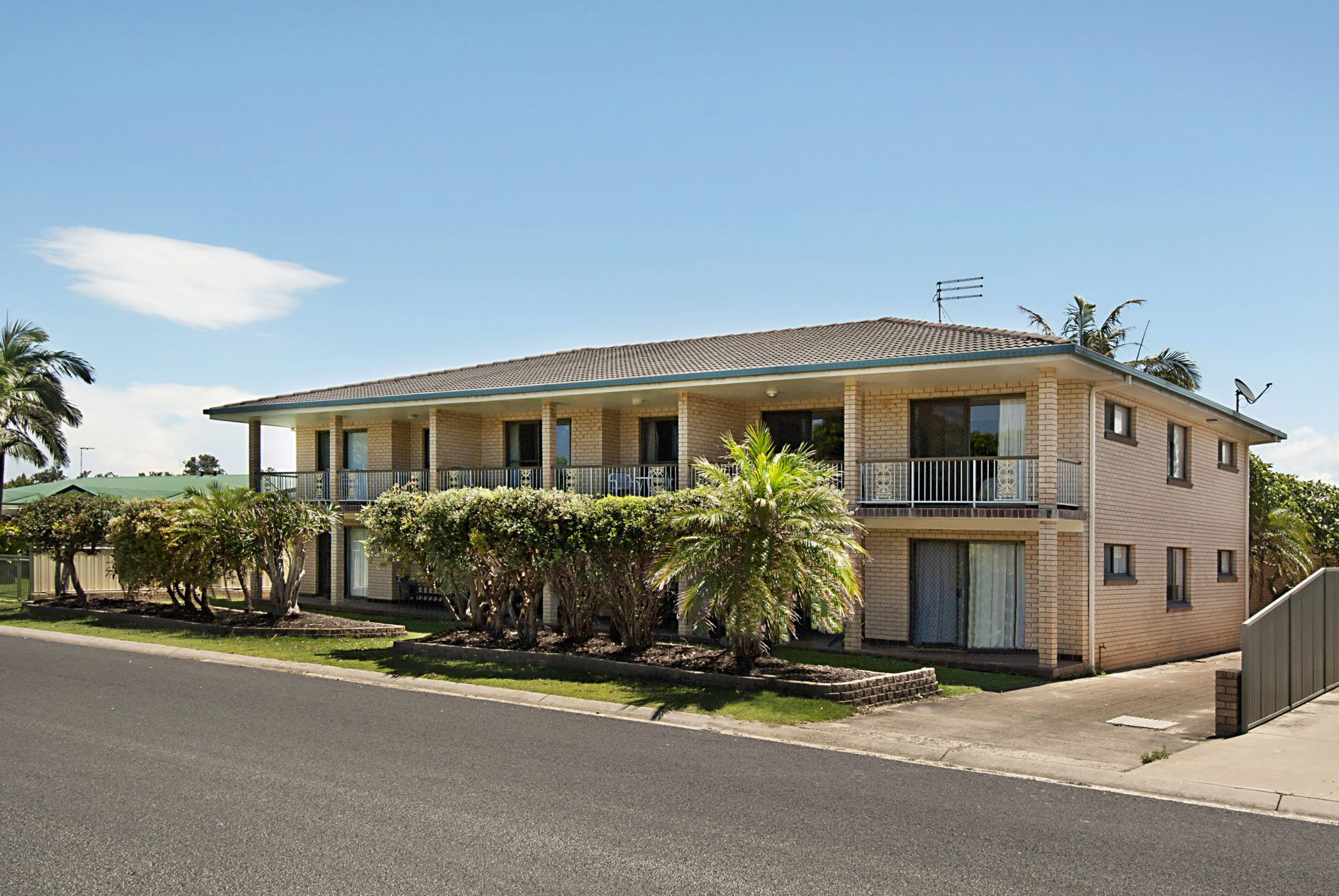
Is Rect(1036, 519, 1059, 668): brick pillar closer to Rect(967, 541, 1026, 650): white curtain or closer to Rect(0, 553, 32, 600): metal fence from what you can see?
Rect(967, 541, 1026, 650): white curtain

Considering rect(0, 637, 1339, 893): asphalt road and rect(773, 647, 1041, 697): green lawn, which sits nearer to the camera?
rect(0, 637, 1339, 893): asphalt road

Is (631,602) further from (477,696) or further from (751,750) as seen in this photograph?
(751,750)

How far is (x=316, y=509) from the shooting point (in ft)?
76.2

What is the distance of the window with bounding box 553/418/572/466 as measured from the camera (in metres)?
26.0

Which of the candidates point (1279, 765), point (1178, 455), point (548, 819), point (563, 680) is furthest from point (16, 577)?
point (1279, 765)

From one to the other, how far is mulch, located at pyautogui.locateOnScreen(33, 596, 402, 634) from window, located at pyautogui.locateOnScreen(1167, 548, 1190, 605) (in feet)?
54.3

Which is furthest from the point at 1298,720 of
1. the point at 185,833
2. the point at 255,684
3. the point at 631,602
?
the point at 255,684

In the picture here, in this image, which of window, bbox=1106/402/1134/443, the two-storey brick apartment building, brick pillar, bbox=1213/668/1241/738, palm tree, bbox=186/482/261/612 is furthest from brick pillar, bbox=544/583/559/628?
brick pillar, bbox=1213/668/1241/738

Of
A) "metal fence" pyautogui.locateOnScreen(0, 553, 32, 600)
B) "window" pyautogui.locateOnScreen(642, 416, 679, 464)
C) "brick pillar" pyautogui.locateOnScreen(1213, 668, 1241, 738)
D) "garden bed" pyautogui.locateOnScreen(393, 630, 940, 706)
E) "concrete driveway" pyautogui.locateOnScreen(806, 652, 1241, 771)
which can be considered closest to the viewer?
"concrete driveway" pyautogui.locateOnScreen(806, 652, 1241, 771)

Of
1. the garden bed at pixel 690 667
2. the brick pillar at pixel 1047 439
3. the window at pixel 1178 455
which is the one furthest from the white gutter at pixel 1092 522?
the window at pixel 1178 455

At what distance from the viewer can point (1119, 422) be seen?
2088cm

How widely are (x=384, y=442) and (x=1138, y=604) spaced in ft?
62.6

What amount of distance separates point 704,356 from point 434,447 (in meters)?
7.35

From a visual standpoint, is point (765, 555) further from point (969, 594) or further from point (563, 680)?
point (969, 594)
